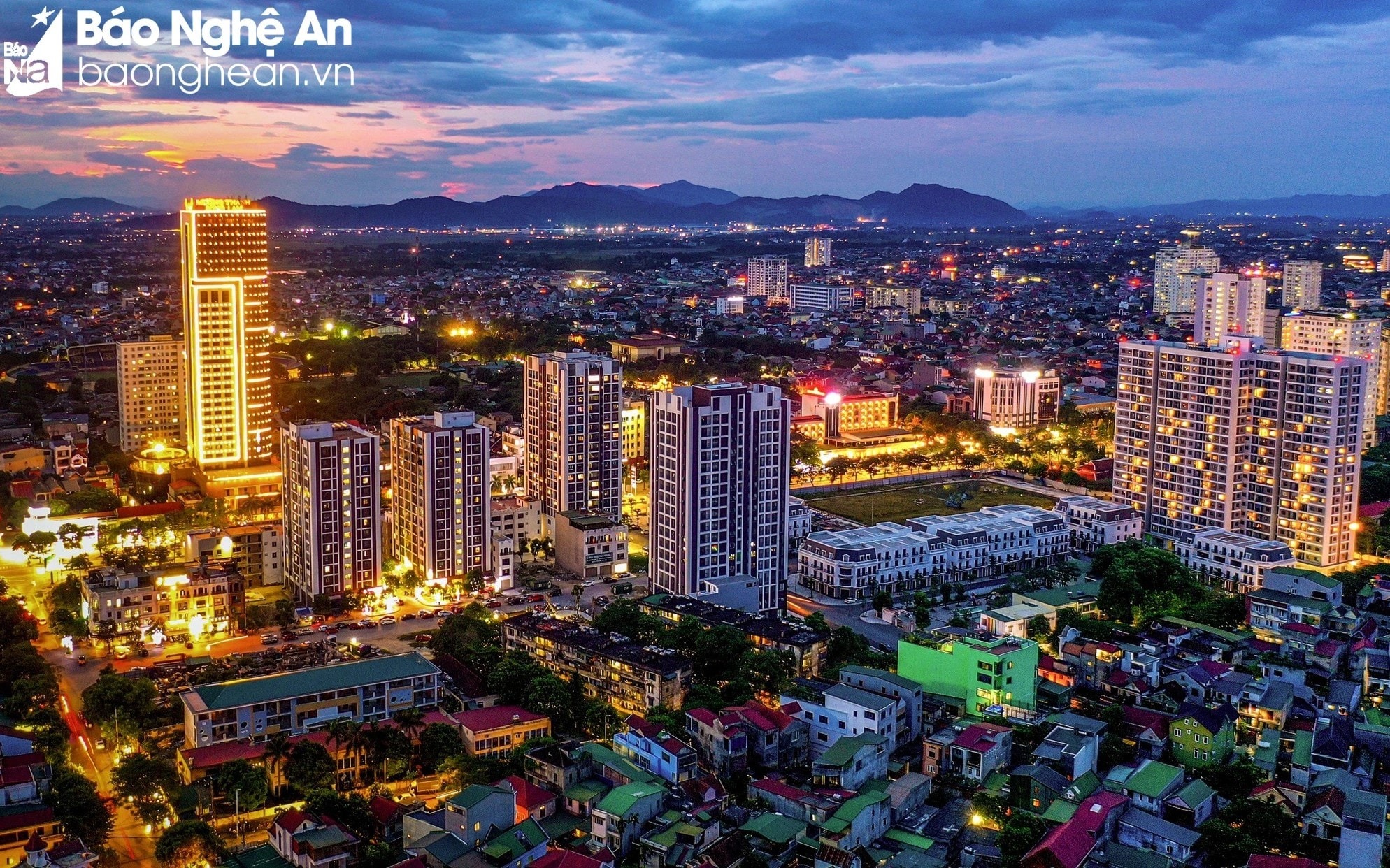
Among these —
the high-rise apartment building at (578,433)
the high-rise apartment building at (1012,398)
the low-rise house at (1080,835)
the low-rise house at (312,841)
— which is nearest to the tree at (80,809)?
the low-rise house at (312,841)

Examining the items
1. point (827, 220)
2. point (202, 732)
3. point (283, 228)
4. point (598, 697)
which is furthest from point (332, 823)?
point (827, 220)

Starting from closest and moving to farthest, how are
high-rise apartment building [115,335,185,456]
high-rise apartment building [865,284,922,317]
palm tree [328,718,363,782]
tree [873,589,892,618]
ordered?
palm tree [328,718,363,782]
tree [873,589,892,618]
high-rise apartment building [115,335,185,456]
high-rise apartment building [865,284,922,317]

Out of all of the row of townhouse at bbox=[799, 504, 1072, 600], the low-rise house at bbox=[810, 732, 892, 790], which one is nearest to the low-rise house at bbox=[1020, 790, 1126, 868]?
the low-rise house at bbox=[810, 732, 892, 790]

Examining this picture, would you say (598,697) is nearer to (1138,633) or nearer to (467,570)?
(467,570)

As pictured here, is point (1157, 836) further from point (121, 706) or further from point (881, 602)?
point (121, 706)

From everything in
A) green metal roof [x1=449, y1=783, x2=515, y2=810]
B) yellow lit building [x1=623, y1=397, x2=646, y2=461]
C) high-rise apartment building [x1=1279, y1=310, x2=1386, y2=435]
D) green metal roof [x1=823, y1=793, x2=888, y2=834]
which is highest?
high-rise apartment building [x1=1279, y1=310, x2=1386, y2=435]

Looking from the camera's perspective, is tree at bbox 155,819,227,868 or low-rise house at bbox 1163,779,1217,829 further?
low-rise house at bbox 1163,779,1217,829

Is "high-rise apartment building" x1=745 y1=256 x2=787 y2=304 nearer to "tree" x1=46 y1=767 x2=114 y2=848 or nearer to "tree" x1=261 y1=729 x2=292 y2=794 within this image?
"tree" x1=261 y1=729 x2=292 y2=794

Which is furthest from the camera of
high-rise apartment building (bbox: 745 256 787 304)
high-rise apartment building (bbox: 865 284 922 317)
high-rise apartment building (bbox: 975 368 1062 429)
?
high-rise apartment building (bbox: 745 256 787 304)

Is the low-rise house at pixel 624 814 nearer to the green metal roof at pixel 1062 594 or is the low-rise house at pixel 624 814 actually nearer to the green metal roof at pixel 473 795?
the green metal roof at pixel 473 795
